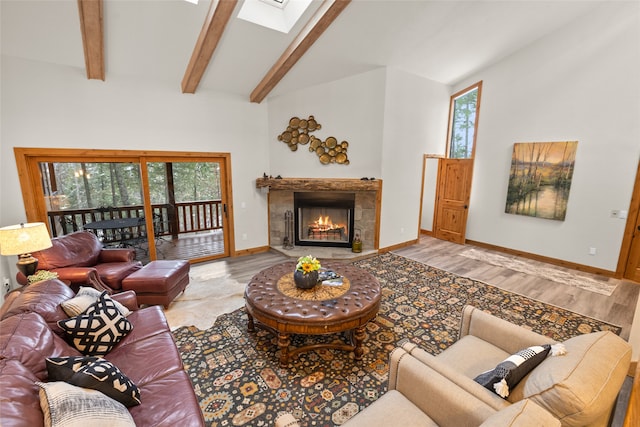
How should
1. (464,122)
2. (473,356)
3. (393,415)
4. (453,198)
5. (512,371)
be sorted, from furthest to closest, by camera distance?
(453,198) → (464,122) → (473,356) → (393,415) → (512,371)

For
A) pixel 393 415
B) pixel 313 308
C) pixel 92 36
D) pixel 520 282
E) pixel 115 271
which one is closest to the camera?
pixel 393 415

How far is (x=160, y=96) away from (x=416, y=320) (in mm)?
5174

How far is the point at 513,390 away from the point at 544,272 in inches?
182

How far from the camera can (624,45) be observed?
4457 mm

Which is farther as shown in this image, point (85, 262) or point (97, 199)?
point (97, 199)

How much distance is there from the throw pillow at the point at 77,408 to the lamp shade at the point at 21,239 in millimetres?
2191

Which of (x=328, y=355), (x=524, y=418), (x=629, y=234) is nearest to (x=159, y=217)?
(x=328, y=355)

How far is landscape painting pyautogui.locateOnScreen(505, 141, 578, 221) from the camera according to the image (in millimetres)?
5113

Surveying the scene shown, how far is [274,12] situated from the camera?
12.5 feet

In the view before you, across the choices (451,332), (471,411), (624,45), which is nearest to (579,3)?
(624,45)

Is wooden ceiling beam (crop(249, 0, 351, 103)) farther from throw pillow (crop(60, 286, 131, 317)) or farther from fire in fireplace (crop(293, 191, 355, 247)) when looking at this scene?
throw pillow (crop(60, 286, 131, 317))

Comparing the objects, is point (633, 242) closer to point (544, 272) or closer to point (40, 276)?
point (544, 272)

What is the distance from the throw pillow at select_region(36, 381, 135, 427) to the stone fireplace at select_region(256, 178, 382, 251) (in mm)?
4606

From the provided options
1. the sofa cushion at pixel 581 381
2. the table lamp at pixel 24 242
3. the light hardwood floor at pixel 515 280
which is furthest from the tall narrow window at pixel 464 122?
the table lamp at pixel 24 242
